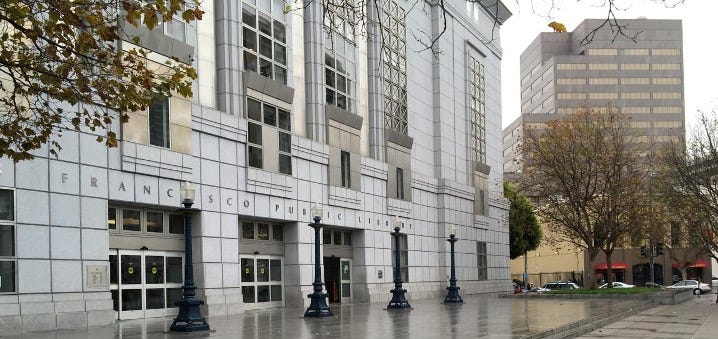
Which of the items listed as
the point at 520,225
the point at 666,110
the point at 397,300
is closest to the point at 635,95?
the point at 666,110

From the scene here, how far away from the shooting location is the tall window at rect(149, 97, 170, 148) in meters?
24.7

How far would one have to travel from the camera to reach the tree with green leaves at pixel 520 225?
71.7 m

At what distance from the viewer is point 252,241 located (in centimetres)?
3061

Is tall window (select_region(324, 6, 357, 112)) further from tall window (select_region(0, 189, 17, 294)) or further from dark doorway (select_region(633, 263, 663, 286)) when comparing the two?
dark doorway (select_region(633, 263, 663, 286))

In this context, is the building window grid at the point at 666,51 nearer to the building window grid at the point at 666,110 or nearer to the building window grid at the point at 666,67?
the building window grid at the point at 666,67

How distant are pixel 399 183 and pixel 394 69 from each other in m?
5.58

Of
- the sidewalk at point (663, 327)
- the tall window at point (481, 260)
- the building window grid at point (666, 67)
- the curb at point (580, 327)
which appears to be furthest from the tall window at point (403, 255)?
the building window grid at point (666, 67)

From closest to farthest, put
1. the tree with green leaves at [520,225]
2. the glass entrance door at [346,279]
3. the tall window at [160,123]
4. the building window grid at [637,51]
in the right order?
the tall window at [160,123] < the glass entrance door at [346,279] < the tree with green leaves at [520,225] < the building window grid at [637,51]

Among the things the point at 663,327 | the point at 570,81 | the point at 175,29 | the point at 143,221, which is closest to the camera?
the point at 663,327

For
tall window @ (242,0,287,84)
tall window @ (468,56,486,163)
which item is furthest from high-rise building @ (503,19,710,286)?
tall window @ (242,0,287,84)

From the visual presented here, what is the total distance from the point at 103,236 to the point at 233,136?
694 cm

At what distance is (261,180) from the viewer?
97.6 ft

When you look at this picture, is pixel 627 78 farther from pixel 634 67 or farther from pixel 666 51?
pixel 666 51

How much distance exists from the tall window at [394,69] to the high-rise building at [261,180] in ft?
0.36
